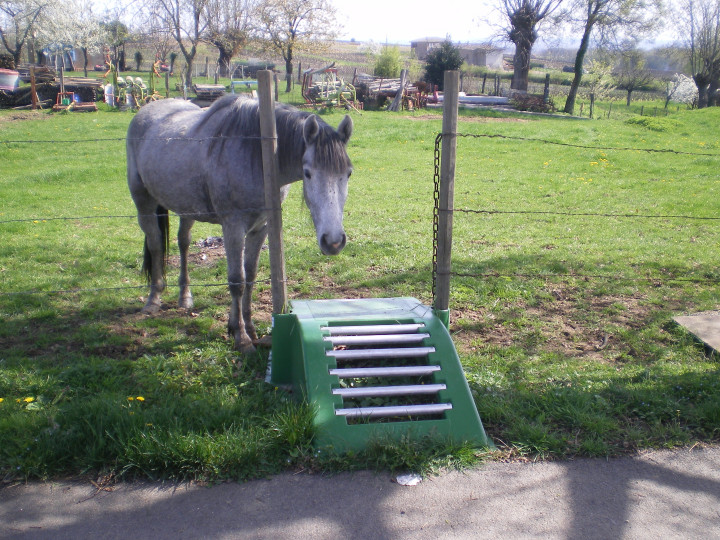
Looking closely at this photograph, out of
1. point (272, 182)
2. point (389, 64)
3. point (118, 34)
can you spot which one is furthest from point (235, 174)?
point (118, 34)

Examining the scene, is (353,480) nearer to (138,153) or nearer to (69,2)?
(138,153)

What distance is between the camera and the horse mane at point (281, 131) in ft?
11.2

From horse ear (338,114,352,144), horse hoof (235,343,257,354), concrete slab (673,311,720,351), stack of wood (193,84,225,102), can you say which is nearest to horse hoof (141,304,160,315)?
horse hoof (235,343,257,354)

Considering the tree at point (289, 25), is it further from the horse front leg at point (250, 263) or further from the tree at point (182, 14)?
the horse front leg at point (250, 263)

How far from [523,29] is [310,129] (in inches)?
1397

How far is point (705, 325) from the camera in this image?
15.5 feet

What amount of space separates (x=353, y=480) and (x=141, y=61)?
53.5 metres

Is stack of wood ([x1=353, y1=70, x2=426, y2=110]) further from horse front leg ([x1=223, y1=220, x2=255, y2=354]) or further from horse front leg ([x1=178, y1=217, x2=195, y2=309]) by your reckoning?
horse front leg ([x1=223, y1=220, x2=255, y2=354])

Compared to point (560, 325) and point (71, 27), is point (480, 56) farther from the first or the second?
point (560, 325)

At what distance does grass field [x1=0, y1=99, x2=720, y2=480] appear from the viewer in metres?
3.05

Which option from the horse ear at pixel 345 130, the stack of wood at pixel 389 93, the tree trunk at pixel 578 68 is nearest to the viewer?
the horse ear at pixel 345 130

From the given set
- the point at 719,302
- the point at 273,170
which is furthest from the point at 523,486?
the point at 719,302

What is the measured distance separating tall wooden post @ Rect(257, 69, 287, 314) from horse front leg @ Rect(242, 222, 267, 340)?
65 centimetres

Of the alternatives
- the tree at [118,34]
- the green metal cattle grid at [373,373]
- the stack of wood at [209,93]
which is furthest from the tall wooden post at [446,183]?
the tree at [118,34]
